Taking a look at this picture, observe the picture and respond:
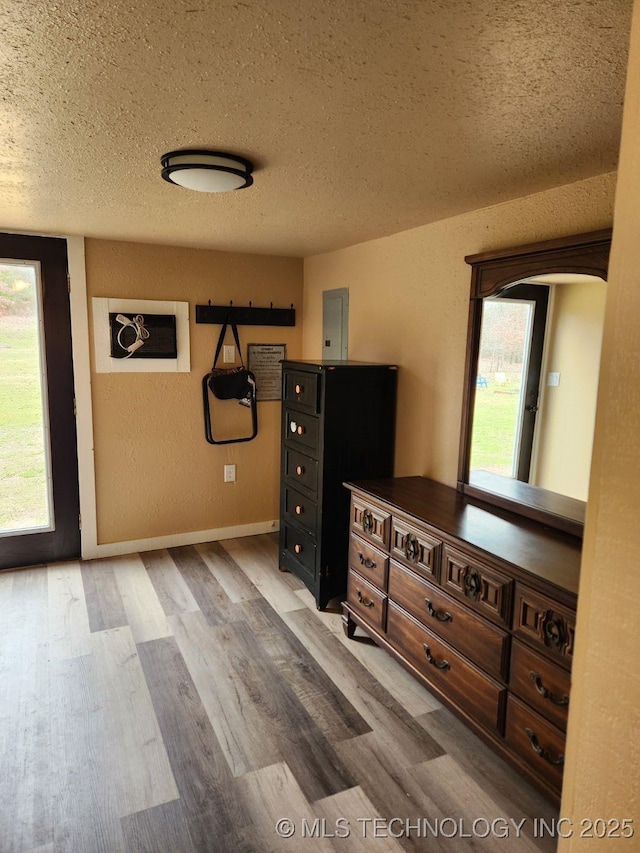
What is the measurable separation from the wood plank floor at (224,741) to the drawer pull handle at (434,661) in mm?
238

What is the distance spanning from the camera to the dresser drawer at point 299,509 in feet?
10.4

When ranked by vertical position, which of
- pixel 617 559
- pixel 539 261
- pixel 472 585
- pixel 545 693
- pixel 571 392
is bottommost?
pixel 545 693

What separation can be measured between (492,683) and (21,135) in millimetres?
2379

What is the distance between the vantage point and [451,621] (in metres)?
2.14

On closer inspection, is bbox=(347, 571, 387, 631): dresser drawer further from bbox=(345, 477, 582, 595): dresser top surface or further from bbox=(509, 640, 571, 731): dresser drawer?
bbox=(509, 640, 571, 731): dresser drawer

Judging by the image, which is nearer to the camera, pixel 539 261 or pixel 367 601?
pixel 539 261

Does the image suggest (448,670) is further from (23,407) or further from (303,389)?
(23,407)

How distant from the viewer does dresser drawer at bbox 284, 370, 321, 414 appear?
3.03 meters

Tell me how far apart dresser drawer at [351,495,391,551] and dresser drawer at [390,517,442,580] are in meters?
0.05

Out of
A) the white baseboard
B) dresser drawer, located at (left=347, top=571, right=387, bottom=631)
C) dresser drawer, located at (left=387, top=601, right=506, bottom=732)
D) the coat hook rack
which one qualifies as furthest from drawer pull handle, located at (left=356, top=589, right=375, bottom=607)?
the coat hook rack

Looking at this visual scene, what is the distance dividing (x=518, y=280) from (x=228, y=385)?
224cm

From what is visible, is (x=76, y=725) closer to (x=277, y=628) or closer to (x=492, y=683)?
(x=277, y=628)

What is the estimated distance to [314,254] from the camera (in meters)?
3.98

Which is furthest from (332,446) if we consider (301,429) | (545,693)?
(545,693)
